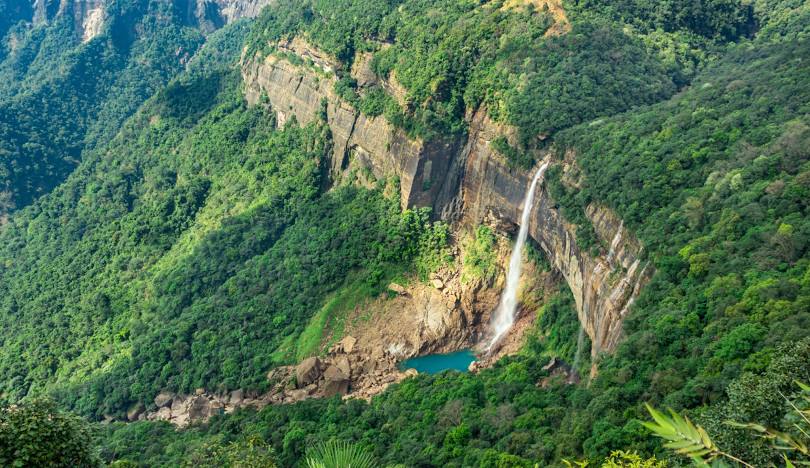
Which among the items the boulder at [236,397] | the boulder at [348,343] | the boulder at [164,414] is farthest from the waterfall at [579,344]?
the boulder at [164,414]

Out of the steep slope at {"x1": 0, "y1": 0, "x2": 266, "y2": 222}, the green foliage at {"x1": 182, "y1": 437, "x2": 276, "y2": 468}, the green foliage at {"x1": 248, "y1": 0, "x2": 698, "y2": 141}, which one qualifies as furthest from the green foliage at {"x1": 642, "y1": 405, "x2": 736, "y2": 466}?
the steep slope at {"x1": 0, "y1": 0, "x2": 266, "y2": 222}

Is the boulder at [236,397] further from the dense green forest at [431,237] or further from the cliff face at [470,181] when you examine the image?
the cliff face at [470,181]

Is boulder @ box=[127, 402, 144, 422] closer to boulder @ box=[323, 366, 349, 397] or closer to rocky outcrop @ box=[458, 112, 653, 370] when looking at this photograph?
boulder @ box=[323, 366, 349, 397]

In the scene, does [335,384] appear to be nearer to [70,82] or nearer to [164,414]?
[164,414]

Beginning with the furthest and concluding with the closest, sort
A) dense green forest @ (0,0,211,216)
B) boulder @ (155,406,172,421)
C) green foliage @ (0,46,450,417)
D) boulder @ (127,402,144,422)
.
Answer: dense green forest @ (0,0,211,216)
green foliage @ (0,46,450,417)
boulder @ (127,402,144,422)
boulder @ (155,406,172,421)

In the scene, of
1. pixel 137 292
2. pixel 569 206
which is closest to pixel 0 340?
pixel 137 292

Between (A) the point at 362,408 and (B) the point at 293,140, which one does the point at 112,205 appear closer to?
(B) the point at 293,140
